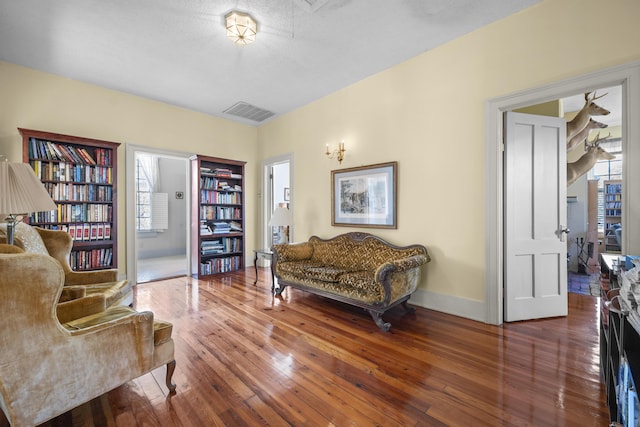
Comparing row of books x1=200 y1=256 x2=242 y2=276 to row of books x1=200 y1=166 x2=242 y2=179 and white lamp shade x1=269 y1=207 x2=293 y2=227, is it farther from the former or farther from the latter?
row of books x1=200 y1=166 x2=242 y2=179

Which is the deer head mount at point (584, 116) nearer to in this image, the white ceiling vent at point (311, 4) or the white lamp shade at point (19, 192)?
the white ceiling vent at point (311, 4)

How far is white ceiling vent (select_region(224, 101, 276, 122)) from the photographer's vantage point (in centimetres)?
473

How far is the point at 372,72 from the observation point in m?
3.62

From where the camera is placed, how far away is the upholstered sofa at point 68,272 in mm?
2285

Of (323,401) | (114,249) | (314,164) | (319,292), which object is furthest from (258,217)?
(323,401)

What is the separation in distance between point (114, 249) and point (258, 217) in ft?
8.26

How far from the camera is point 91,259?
3.68 metres

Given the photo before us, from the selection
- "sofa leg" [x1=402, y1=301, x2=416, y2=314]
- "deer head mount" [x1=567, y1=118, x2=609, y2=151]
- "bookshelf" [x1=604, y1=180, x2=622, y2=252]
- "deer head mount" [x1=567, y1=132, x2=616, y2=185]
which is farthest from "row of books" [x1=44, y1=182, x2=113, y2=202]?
"bookshelf" [x1=604, y1=180, x2=622, y2=252]

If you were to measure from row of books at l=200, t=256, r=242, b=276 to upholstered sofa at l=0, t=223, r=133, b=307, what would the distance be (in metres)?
2.15

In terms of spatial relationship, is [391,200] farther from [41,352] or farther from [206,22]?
[41,352]

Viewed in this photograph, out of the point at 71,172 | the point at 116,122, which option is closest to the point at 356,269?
the point at 71,172

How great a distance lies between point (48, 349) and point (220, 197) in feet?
→ 13.2

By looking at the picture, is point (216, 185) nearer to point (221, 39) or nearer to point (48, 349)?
point (221, 39)

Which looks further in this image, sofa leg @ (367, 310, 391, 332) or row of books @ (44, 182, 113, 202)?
row of books @ (44, 182, 113, 202)
